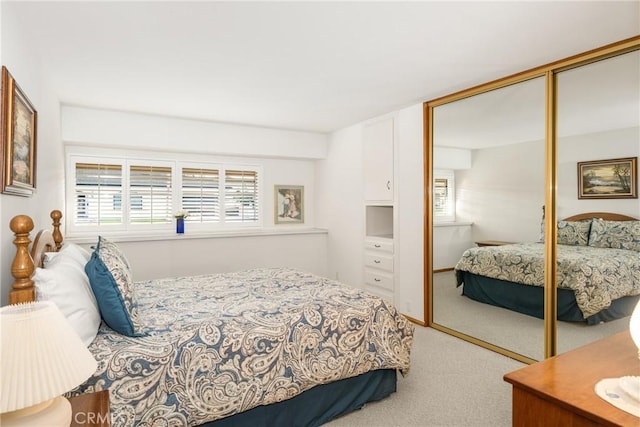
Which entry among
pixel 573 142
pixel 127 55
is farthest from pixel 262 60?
pixel 573 142

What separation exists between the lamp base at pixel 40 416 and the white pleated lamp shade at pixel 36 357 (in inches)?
4.3

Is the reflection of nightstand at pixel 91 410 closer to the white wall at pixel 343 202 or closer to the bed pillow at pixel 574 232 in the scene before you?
the bed pillow at pixel 574 232

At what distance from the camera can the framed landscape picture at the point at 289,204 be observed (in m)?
5.48

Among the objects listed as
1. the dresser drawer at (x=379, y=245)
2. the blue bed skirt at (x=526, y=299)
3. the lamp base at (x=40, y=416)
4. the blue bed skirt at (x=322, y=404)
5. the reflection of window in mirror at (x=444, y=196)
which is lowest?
the blue bed skirt at (x=322, y=404)

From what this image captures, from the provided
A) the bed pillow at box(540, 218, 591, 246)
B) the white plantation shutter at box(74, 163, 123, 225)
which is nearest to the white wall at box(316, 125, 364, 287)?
the bed pillow at box(540, 218, 591, 246)

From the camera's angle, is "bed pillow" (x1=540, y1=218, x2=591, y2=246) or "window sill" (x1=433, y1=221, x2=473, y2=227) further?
"window sill" (x1=433, y1=221, x2=473, y2=227)

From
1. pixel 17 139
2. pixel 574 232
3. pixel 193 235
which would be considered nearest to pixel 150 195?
pixel 193 235

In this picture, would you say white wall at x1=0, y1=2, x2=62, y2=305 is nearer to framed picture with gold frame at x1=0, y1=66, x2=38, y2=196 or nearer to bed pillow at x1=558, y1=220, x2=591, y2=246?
framed picture with gold frame at x1=0, y1=66, x2=38, y2=196

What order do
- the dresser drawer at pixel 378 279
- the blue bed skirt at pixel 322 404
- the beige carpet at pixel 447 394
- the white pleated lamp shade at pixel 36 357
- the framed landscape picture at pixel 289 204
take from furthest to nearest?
the framed landscape picture at pixel 289 204, the dresser drawer at pixel 378 279, the beige carpet at pixel 447 394, the blue bed skirt at pixel 322 404, the white pleated lamp shade at pixel 36 357

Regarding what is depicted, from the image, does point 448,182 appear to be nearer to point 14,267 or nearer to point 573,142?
point 573,142

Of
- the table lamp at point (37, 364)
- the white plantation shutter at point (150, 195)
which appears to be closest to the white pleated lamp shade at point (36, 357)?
the table lamp at point (37, 364)

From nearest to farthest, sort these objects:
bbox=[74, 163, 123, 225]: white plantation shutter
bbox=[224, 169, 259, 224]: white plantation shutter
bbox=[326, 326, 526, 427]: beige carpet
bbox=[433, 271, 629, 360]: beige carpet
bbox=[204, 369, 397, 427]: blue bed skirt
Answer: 1. bbox=[204, 369, 397, 427]: blue bed skirt
2. bbox=[326, 326, 526, 427]: beige carpet
3. bbox=[433, 271, 629, 360]: beige carpet
4. bbox=[74, 163, 123, 225]: white plantation shutter
5. bbox=[224, 169, 259, 224]: white plantation shutter

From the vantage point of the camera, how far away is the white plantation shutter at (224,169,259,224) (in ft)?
16.8
